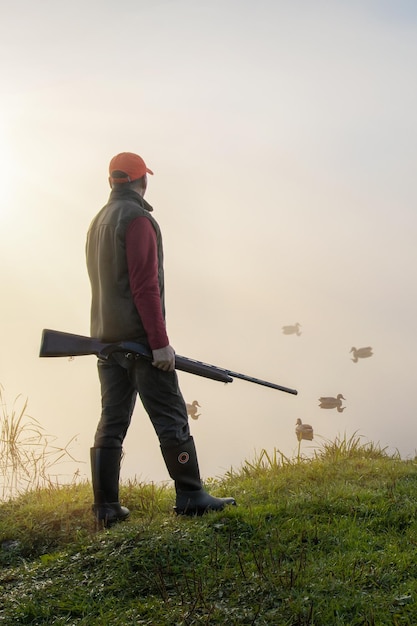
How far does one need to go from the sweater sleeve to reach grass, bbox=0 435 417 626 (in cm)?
138

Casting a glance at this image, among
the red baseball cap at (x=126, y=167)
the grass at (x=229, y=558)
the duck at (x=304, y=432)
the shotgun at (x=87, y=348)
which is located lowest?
the grass at (x=229, y=558)

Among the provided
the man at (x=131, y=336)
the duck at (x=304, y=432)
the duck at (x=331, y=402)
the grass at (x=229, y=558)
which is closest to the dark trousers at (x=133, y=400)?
the man at (x=131, y=336)

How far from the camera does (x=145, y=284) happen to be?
216 inches

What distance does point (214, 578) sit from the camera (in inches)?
184

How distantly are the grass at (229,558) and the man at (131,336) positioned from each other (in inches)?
13.1

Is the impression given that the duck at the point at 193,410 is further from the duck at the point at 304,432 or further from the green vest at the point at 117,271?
the green vest at the point at 117,271

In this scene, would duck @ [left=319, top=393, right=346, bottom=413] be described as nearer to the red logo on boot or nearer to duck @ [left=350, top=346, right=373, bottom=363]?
duck @ [left=350, top=346, right=373, bottom=363]

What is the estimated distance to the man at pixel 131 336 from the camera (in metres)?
5.52

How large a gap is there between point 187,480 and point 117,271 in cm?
162

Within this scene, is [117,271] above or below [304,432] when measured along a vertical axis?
above

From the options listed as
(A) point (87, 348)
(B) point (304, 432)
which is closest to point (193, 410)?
(B) point (304, 432)

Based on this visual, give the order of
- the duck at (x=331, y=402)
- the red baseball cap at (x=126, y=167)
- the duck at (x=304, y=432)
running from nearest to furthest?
the red baseball cap at (x=126, y=167)
the duck at (x=304, y=432)
the duck at (x=331, y=402)

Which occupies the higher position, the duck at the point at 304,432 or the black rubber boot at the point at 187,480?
the duck at the point at 304,432

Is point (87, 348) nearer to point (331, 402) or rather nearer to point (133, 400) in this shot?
point (133, 400)
